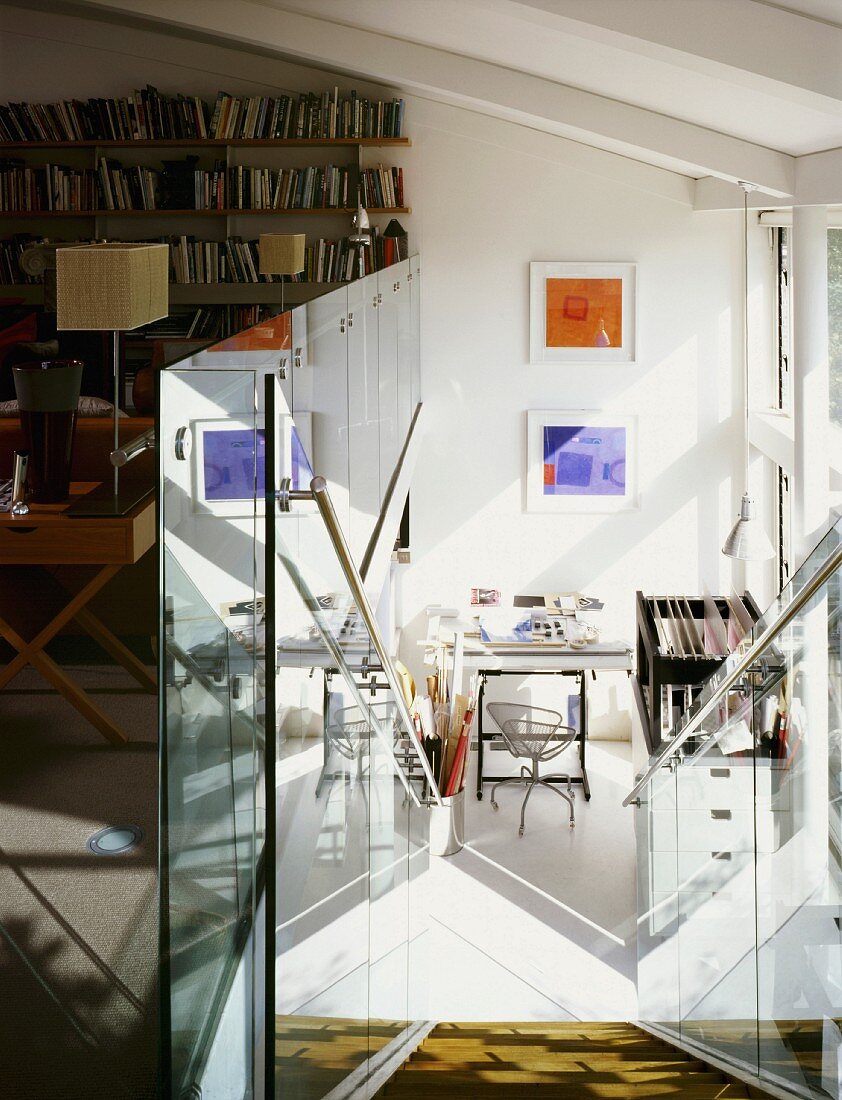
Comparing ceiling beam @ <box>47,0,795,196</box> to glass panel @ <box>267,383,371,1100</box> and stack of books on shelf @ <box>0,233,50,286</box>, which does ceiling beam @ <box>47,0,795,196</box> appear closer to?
stack of books on shelf @ <box>0,233,50,286</box>

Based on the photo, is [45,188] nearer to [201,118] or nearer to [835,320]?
[201,118]

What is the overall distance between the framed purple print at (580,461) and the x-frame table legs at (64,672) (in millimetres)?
4046

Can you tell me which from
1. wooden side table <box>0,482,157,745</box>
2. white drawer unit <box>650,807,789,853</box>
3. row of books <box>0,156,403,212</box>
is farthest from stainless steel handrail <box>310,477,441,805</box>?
row of books <box>0,156,403,212</box>

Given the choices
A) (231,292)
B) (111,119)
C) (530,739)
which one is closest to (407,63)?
(231,292)

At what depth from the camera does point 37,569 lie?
17.2 ft

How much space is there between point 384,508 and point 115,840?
259 cm

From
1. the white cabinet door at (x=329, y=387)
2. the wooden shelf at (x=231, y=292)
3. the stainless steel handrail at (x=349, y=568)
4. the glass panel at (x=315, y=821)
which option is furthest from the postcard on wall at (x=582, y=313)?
the glass panel at (x=315, y=821)

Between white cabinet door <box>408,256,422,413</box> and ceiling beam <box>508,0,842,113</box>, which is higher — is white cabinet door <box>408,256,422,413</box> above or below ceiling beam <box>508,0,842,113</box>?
below

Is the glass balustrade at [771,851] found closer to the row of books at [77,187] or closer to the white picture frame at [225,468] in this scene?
the white picture frame at [225,468]

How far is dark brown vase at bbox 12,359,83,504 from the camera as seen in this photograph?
11.4 ft

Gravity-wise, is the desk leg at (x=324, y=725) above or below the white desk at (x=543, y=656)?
above

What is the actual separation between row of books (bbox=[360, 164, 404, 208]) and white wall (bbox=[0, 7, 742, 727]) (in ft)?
0.49

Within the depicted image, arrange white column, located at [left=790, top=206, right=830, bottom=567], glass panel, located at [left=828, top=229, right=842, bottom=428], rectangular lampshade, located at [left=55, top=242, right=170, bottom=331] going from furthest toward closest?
glass panel, located at [left=828, top=229, right=842, bottom=428] → white column, located at [left=790, top=206, right=830, bottom=567] → rectangular lampshade, located at [left=55, top=242, right=170, bottom=331]

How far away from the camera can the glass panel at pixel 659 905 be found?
4312mm
